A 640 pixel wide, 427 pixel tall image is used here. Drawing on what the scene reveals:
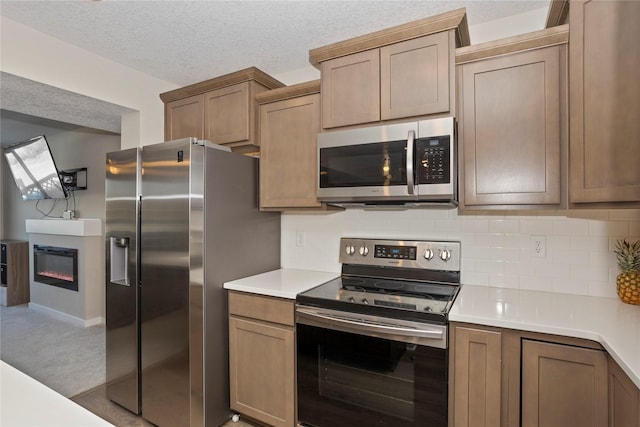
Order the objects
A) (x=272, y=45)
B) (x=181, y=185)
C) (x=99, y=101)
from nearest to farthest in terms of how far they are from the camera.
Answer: (x=181, y=185) < (x=272, y=45) < (x=99, y=101)

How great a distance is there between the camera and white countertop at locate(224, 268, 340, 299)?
1995 mm

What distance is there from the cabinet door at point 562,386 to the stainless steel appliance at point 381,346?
330 millimetres

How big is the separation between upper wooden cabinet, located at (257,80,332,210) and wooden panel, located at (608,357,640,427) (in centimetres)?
159

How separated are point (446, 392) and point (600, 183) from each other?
44.5 inches

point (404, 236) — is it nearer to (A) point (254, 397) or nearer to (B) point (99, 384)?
(A) point (254, 397)

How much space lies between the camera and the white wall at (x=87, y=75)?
7.02 ft

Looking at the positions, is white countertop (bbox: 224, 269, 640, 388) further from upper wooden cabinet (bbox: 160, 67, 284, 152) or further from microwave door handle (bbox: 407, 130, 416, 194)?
upper wooden cabinet (bbox: 160, 67, 284, 152)

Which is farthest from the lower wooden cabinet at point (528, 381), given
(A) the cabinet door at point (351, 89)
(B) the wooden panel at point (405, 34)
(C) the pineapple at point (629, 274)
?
(B) the wooden panel at point (405, 34)

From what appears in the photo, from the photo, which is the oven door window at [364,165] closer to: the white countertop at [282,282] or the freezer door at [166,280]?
the white countertop at [282,282]

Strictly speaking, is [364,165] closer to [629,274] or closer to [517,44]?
[517,44]

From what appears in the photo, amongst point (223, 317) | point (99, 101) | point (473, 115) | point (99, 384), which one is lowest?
point (99, 384)

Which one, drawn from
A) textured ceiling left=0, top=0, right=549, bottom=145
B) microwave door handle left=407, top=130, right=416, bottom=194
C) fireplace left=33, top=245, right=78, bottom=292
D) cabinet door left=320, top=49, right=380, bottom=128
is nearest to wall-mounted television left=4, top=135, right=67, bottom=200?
fireplace left=33, top=245, right=78, bottom=292

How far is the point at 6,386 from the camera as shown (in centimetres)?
80

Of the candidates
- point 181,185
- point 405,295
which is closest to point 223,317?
point 181,185
